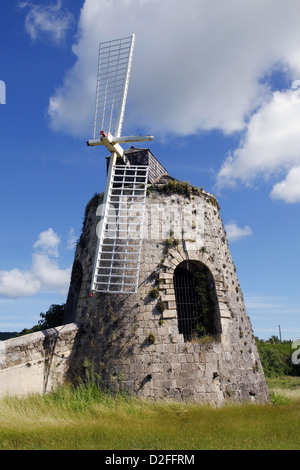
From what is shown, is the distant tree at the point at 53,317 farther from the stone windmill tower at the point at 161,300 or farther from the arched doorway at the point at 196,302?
the arched doorway at the point at 196,302

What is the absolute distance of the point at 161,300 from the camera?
9688 mm

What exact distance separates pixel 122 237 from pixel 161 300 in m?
2.40

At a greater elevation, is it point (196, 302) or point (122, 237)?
point (122, 237)

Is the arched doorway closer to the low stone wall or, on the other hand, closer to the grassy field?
the grassy field

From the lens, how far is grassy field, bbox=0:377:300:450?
5886 mm

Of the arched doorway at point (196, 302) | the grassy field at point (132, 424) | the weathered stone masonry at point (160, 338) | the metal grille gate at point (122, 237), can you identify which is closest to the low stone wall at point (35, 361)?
the weathered stone masonry at point (160, 338)

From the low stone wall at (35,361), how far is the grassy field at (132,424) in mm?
418

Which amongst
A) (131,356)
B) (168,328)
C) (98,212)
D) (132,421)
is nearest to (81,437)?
(132,421)

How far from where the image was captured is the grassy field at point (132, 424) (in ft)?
19.3

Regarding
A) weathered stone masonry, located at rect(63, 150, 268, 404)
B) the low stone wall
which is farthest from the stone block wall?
the low stone wall

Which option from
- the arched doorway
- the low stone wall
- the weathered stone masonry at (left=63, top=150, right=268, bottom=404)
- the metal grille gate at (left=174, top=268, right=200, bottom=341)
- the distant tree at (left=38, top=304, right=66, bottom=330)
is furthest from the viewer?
the distant tree at (left=38, top=304, right=66, bottom=330)

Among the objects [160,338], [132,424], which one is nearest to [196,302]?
[160,338]

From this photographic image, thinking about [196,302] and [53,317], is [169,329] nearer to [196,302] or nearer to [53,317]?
[196,302]

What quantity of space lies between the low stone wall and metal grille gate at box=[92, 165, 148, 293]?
199 centimetres
